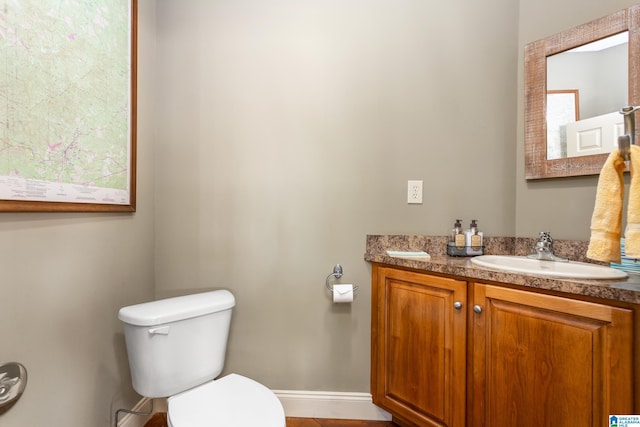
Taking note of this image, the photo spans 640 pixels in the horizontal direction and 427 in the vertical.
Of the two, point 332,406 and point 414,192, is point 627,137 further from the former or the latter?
point 332,406

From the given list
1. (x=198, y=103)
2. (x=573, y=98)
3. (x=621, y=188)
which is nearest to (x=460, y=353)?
(x=621, y=188)

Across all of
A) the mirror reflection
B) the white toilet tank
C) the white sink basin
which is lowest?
the white toilet tank

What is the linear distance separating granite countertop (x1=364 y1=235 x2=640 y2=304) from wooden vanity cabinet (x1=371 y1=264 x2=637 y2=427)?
37 millimetres

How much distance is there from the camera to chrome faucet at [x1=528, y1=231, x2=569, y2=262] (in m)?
1.28

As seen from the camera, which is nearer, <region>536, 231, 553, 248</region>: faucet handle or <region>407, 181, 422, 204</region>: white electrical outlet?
<region>536, 231, 553, 248</region>: faucet handle

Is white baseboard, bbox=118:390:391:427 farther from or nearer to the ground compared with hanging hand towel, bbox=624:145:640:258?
nearer to the ground

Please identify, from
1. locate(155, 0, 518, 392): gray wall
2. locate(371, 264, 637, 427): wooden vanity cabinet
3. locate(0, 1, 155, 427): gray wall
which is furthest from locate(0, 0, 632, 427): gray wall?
locate(371, 264, 637, 427): wooden vanity cabinet

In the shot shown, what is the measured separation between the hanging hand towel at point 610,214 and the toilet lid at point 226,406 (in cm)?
120

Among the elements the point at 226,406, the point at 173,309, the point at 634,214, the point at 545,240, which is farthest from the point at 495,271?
the point at 173,309

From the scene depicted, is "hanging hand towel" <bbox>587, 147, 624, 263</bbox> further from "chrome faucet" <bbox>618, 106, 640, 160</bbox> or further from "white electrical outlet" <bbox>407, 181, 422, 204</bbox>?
"white electrical outlet" <bbox>407, 181, 422, 204</bbox>

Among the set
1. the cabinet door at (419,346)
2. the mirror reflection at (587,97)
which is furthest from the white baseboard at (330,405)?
the mirror reflection at (587,97)

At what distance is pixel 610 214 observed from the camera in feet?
2.91

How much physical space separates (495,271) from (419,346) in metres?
0.49

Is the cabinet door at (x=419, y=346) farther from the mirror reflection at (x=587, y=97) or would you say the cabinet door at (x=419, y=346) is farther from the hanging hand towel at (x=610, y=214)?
the mirror reflection at (x=587, y=97)
